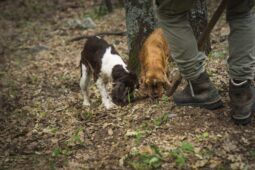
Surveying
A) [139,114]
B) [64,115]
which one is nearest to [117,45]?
[64,115]

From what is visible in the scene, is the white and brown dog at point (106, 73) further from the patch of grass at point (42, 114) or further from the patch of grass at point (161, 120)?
the patch of grass at point (161, 120)

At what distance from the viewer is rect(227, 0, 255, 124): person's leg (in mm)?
4863

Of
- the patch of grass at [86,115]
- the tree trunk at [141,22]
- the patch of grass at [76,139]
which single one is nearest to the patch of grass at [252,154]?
the patch of grass at [76,139]

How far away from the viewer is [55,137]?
609 centimetres

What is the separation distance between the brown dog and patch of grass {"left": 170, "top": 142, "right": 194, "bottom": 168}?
1.66m

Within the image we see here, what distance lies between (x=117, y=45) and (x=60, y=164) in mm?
5705

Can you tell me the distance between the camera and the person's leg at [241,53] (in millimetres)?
4863

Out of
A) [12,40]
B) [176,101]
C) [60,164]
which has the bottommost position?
[60,164]

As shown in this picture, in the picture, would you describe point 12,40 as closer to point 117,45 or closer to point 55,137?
point 117,45

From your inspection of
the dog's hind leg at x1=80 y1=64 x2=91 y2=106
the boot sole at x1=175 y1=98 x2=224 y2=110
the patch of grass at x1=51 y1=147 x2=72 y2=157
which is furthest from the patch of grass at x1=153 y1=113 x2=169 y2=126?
the dog's hind leg at x1=80 y1=64 x2=91 y2=106

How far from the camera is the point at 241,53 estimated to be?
Answer: 16.2 ft

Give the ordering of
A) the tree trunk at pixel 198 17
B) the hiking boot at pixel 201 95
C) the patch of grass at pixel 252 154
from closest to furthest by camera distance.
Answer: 1. the patch of grass at pixel 252 154
2. the hiking boot at pixel 201 95
3. the tree trunk at pixel 198 17

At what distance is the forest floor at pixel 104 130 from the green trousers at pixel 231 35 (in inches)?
27.3

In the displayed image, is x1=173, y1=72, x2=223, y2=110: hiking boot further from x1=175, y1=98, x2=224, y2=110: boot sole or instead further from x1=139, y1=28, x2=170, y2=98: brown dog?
x1=139, y1=28, x2=170, y2=98: brown dog
